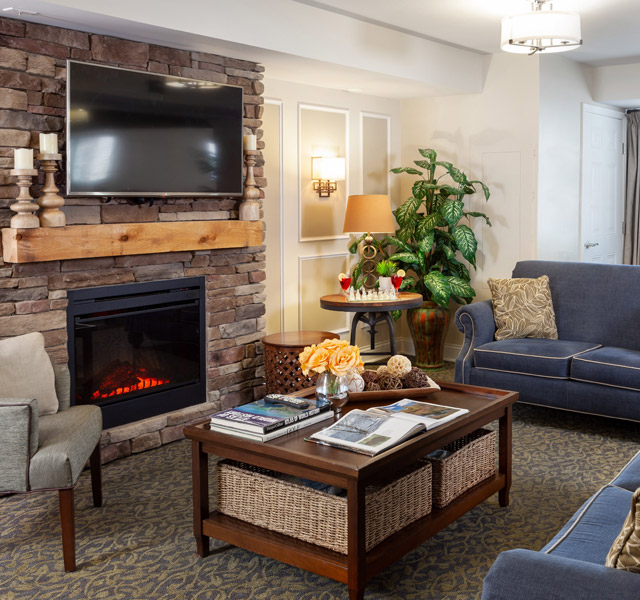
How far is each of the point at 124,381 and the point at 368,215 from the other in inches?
85.4

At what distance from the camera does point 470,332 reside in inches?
186

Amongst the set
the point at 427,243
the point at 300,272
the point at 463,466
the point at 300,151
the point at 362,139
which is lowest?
the point at 463,466

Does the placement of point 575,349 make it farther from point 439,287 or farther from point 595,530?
point 595,530

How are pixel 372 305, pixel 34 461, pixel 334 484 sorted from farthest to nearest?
pixel 372 305 → pixel 34 461 → pixel 334 484

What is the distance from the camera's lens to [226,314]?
4.56 m

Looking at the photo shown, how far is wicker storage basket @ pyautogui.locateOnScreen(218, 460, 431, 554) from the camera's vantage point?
253cm

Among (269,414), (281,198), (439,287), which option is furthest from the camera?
(439,287)

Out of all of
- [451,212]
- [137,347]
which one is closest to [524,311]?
[451,212]

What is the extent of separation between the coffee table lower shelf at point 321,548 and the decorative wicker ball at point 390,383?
53cm

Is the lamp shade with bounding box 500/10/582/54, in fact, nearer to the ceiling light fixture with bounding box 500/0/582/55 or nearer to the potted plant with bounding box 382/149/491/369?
the ceiling light fixture with bounding box 500/0/582/55

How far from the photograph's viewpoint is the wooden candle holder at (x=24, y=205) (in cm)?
339

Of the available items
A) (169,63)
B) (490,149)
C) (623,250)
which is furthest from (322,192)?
(623,250)

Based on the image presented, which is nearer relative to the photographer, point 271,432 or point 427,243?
point 271,432

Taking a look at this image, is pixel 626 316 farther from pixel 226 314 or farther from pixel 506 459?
pixel 226 314
